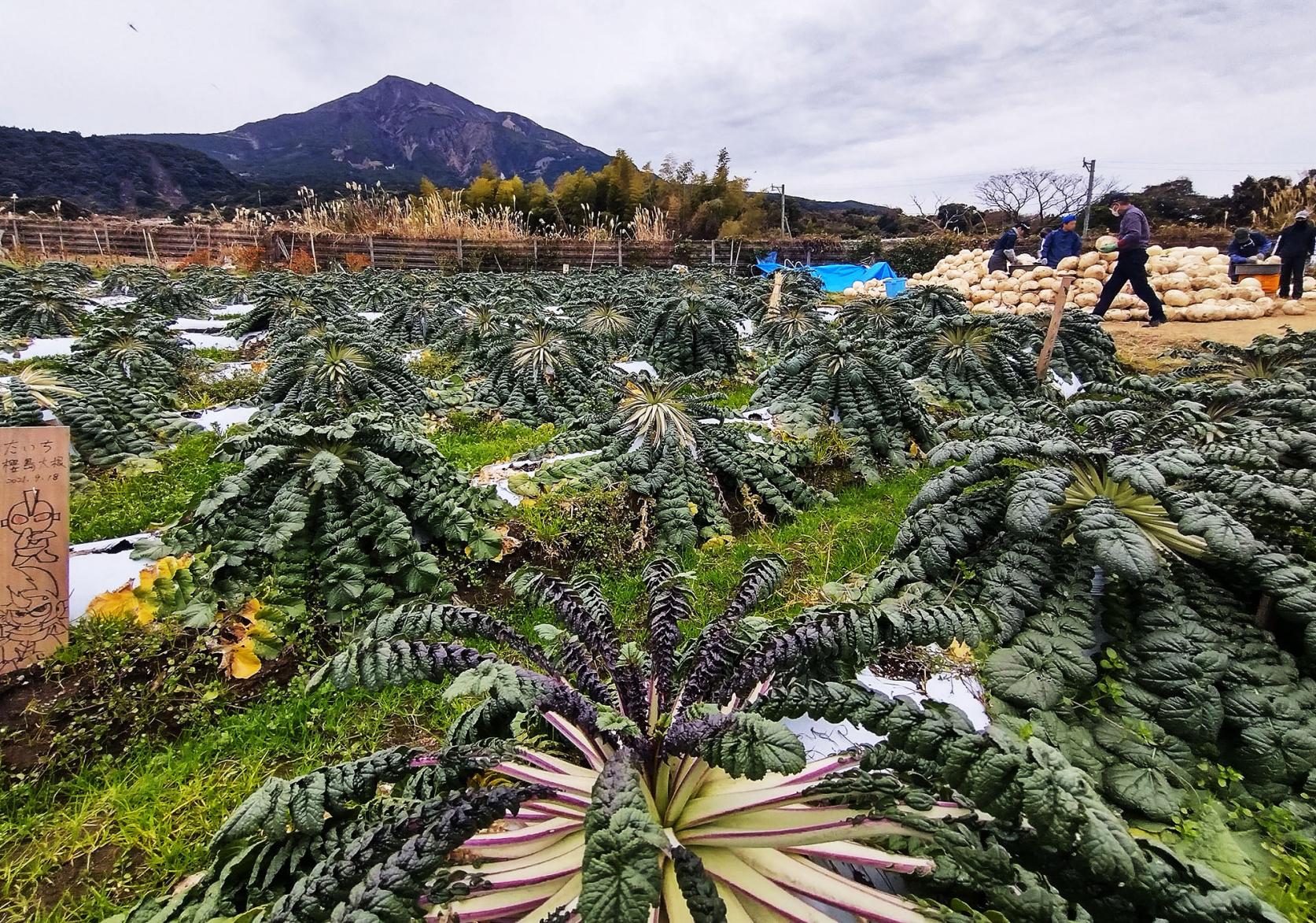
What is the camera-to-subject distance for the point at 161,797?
189cm

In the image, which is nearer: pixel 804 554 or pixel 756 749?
pixel 756 749

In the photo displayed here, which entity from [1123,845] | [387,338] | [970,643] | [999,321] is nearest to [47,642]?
[970,643]

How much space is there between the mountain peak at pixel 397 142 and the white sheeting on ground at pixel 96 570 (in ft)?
224

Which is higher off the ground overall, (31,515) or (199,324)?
(199,324)

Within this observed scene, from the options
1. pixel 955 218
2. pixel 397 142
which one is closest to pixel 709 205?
pixel 955 218

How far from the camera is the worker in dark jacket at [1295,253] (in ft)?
31.3

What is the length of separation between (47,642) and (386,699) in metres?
1.27

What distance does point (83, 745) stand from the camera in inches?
80.7

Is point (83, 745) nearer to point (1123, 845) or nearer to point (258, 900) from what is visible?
point (258, 900)

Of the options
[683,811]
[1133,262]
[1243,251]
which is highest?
[1243,251]

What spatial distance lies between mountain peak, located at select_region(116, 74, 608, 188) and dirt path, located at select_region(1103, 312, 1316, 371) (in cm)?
6596

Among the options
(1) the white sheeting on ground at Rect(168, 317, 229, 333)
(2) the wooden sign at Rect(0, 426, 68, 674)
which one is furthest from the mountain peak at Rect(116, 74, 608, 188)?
(2) the wooden sign at Rect(0, 426, 68, 674)

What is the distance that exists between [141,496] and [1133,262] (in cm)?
1089

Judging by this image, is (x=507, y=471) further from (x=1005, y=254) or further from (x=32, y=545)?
(x=1005, y=254)
